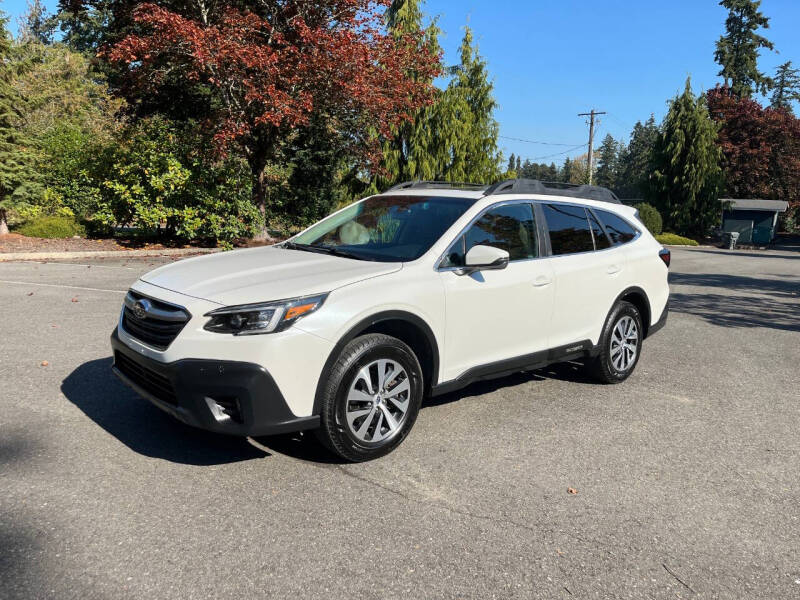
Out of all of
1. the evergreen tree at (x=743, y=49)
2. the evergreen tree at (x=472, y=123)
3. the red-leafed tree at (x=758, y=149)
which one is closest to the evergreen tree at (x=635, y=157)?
the evergreen tree at (x=743, y=49)

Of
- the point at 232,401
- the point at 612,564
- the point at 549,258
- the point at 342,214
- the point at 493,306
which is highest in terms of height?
the point at 342,214

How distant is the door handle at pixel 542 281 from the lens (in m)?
4.71

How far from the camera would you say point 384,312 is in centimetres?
372

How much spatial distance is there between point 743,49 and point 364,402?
239ft

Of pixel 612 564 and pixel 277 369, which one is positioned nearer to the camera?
pixel 612 564

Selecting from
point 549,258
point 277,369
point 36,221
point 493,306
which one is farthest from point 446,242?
point 36,221

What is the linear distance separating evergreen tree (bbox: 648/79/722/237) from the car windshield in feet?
125

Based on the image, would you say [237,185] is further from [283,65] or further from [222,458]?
[222,458]

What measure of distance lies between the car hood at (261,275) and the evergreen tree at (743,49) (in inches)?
2732

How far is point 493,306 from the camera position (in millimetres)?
4371

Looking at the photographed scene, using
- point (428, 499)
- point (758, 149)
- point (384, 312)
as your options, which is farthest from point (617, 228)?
point (758, 149)

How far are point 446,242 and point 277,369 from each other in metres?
1.59

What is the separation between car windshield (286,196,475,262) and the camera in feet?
14.2

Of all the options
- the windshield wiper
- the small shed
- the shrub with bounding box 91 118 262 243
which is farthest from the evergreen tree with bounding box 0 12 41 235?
the small shed
